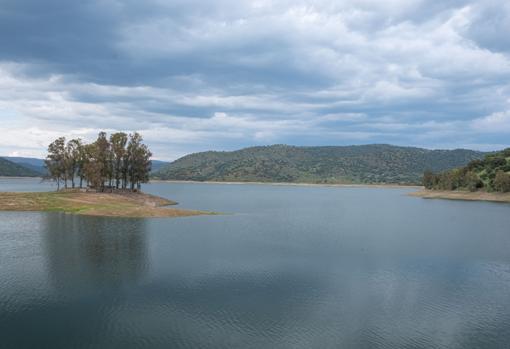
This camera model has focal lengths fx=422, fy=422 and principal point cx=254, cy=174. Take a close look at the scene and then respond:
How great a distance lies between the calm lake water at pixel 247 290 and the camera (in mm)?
32969

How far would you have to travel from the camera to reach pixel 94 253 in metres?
61.6

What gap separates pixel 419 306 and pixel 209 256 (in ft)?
101

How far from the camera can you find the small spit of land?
112206mm

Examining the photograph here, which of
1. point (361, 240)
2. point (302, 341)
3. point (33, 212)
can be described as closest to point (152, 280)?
point (302, 341)

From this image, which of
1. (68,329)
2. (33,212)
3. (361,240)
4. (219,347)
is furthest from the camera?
(33,212)

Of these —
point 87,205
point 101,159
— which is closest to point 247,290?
point 87,205

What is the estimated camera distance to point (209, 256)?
61719mm

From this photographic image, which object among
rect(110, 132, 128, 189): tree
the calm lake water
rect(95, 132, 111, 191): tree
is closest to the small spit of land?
rect(95, 132, 111, 191): tree

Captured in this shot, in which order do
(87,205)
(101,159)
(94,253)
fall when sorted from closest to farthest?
(94,253)
(87,205)
(101,159)

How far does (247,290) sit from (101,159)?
385 ft

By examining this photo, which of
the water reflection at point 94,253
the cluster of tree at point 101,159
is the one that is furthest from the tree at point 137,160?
the water reflection at point 94,253

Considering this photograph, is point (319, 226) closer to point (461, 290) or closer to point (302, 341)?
point (461, 290)

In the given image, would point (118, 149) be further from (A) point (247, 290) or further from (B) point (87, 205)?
(A) point (247, 290)

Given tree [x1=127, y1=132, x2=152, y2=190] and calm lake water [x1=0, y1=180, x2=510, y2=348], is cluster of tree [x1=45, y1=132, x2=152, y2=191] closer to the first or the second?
tree [x1=127, y1=132, x2=152, y2=190]
